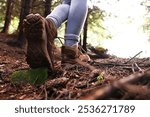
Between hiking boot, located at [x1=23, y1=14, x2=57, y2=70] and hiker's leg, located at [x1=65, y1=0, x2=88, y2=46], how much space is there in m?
0.23

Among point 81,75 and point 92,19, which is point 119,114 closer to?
point 81,75

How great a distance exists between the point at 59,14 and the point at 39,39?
405 mm

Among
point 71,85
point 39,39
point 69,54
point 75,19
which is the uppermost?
point 75,19

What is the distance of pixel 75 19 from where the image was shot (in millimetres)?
2520

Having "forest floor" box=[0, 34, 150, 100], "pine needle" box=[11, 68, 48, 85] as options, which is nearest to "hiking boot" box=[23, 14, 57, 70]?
"pine needle" box=[11, 68, 48, 85]

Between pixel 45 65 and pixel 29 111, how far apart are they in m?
1.00

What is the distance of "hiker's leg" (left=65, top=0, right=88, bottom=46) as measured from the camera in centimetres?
250

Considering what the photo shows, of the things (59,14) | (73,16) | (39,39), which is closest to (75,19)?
(73,16)

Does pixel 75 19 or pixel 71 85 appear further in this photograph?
pixel 75 19

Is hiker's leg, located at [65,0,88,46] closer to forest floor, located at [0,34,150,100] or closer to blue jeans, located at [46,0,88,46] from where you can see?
blue jeans, located at [46,0,88,46]

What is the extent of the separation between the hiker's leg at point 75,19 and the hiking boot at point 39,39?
0.23 m

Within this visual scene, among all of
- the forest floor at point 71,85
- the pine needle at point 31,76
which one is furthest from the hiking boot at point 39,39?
the forest floor at point 71,85

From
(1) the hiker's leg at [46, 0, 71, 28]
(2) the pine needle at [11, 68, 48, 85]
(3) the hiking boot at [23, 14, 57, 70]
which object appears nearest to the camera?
(3) the hiking boot at [23, 14, 57, 70]

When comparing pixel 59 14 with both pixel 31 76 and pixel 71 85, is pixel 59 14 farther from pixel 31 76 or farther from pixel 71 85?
pixel 71 85
